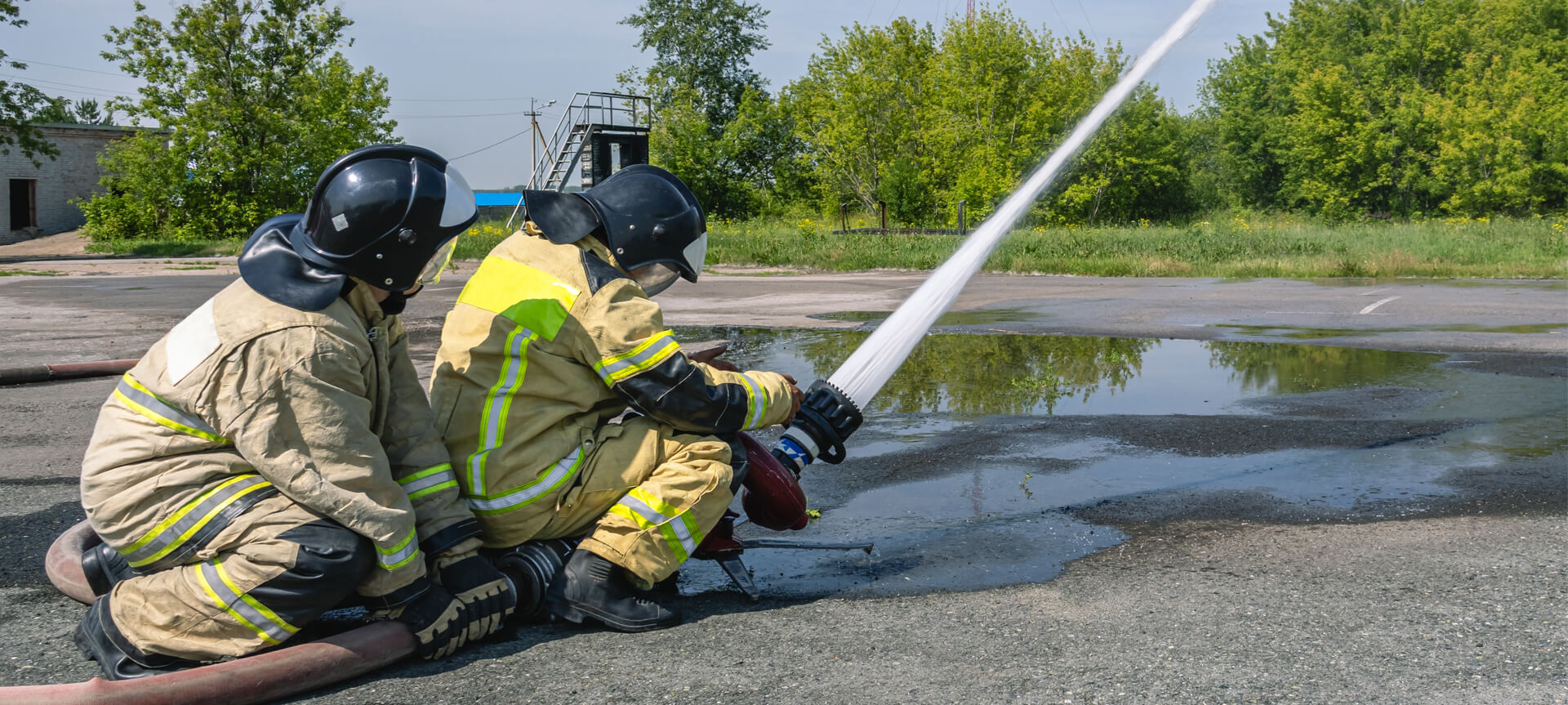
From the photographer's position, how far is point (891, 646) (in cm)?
321

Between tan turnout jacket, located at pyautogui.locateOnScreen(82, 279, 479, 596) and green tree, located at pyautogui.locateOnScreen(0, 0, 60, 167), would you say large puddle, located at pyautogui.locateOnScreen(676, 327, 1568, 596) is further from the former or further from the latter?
green tree, located at pyautogui.locateOnScreen(0, 0, 60, 167)

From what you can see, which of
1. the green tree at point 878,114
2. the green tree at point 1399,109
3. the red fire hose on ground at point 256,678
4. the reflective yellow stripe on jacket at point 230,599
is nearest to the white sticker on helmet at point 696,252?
the red fire hose on ground at point 256,678

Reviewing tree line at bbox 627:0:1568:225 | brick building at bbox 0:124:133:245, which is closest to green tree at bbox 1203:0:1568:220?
tree line at bbox 627:0:1568:225

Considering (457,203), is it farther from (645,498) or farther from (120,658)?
(120,658)

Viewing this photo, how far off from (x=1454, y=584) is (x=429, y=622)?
10.6 ft

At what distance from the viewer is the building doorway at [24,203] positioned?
4506 centimetres

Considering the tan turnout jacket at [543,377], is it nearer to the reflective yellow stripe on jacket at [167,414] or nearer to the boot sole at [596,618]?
the boot sole at [596,618]

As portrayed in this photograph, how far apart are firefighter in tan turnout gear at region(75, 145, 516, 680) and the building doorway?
5081 cm

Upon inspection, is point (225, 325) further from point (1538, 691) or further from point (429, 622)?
point (1538, 691)

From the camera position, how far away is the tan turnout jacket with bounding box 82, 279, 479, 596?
2.79m

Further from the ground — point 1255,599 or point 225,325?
point 225,325

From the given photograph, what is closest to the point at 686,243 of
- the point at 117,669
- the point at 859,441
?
the point at 117,669

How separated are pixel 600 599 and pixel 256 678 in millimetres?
930

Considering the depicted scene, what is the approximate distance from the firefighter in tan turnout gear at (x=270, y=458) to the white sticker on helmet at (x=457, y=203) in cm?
3
